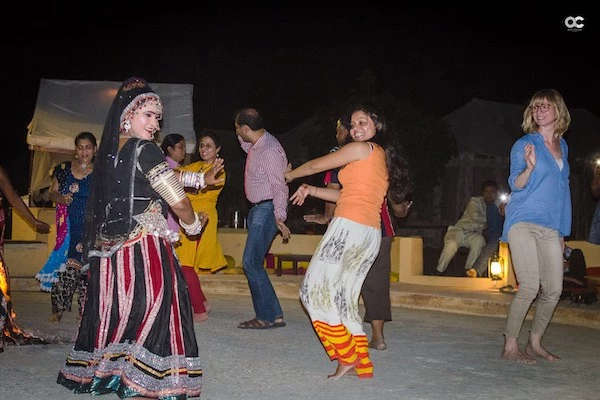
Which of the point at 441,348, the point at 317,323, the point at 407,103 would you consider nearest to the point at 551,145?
the point at 441,348

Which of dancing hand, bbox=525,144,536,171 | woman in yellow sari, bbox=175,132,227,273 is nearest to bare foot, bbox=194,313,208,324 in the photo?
woman in yellow sari, bbox=175,132,227,273

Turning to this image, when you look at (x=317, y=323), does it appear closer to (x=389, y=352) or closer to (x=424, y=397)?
(x=424, y=397)

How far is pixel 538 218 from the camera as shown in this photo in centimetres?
643

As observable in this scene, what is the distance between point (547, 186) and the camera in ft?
21.3

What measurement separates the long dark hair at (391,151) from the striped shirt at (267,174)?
1860mm

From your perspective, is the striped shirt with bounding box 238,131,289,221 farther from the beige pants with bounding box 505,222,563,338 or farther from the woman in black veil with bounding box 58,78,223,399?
the woman in black veil with bounding box 58,78,223,399

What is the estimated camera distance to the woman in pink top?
555 cm

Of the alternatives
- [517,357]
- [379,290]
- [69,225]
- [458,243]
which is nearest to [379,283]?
[379,290]

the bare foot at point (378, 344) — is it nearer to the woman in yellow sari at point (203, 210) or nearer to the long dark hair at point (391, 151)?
the long dark hair at point (391, 151)

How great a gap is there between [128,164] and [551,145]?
352cm

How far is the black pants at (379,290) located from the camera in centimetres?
693

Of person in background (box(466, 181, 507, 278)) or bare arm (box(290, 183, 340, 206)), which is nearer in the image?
bare arm (box(290, 183, 340, 206))

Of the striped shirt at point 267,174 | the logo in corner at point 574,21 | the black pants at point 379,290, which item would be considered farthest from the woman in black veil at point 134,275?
the logo in corner at point 574,21

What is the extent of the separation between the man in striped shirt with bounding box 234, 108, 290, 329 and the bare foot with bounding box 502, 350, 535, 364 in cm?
242
